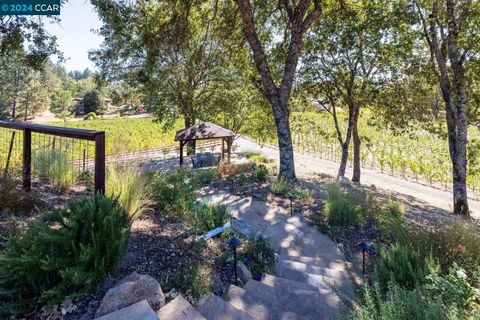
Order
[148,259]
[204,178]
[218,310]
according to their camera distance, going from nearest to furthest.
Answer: [218,310], [148,259], [204,178]

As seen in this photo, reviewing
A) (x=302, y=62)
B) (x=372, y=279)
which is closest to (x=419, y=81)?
(x=302, y=62)

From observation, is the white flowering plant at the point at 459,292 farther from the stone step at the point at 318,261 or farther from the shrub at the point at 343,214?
the shrub at the point at 343,214

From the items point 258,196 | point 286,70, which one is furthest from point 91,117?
point 258,196

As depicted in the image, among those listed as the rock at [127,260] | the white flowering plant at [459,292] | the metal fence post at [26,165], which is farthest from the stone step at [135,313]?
the metal fence post at [26,165]

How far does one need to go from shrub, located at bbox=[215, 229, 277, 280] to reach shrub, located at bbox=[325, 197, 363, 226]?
1.64 meters

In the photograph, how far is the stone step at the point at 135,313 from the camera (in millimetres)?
1582

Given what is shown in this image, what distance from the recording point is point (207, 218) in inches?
126

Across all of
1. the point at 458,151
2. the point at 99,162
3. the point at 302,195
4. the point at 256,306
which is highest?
the point at 458,151

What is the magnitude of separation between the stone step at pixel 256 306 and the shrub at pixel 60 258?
Result: 2.91ft

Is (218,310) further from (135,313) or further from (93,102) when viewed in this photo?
(93,102)

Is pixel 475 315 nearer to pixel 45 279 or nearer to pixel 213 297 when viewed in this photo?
pixel 213 297

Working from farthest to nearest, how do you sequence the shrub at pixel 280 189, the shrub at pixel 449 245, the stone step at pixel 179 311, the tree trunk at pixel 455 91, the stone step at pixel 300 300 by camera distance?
1. the tree trunk at pixel 455 91
2. the shrub at pixel 280 189
3. the shrub at pixel 449 245
4. the stone step at pixel 300 300
5. the stone step at pixel 179 311

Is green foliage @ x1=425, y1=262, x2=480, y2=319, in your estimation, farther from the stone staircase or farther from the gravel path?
the gravel path

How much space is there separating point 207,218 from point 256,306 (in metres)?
1.32
